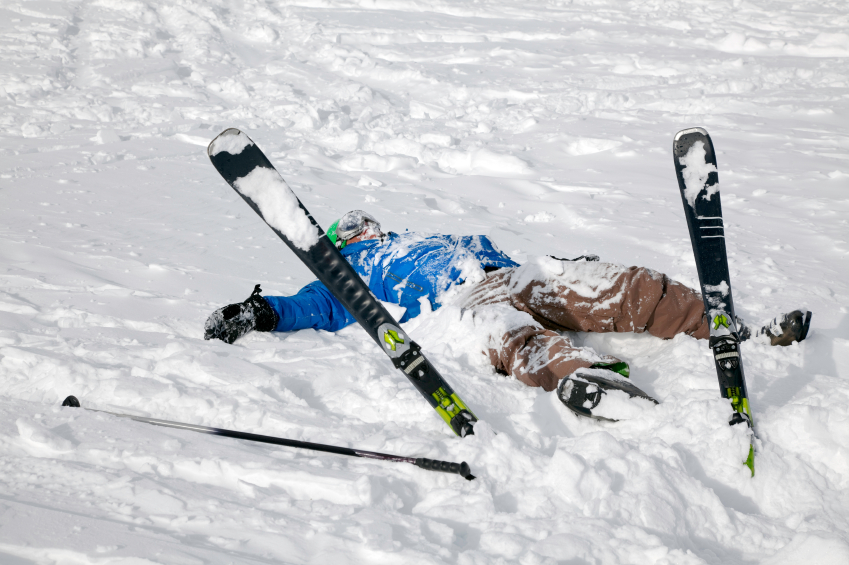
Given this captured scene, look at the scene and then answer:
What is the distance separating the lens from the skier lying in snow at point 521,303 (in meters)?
2.54

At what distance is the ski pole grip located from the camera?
1.71 m

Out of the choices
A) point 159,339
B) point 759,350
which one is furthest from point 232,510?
point 759,350

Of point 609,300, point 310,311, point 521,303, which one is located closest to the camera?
point 609,300

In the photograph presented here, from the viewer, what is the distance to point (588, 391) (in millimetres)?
2047

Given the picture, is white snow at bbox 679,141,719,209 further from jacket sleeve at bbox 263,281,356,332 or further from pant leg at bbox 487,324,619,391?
jacket sleeve at bbox 263,281,356,332

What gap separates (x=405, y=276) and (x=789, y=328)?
1.90 metres

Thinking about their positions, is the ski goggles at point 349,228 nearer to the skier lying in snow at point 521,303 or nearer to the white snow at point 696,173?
the skier lying in snow at point 521,303

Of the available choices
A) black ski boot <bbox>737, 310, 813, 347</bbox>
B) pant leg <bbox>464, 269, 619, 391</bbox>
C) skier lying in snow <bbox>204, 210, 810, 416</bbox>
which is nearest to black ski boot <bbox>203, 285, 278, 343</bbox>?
skier lying in snow <bbox>204, 210, 810, 416</bbox>

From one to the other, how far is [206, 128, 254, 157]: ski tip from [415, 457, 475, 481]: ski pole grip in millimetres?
1294

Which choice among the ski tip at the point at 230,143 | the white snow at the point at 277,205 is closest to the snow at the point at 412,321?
the white snow at the point at 277,205

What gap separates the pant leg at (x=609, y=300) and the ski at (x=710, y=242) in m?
0.52

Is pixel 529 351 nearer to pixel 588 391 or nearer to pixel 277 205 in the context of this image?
pixel 588 391

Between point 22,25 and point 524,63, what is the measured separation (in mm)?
9285

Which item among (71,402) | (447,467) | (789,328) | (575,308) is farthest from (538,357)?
(71,402)
